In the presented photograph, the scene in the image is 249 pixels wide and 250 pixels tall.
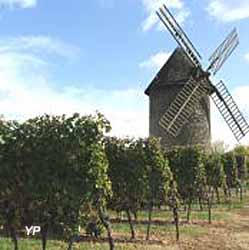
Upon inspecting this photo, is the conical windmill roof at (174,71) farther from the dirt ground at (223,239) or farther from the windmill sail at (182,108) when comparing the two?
the dirt ground at (223,239)

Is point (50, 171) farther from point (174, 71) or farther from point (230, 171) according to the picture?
point (174, 71)

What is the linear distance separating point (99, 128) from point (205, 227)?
48.6 feet

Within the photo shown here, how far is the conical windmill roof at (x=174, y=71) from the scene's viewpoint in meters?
50.8

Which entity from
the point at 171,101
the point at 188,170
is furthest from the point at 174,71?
the point at 188,170

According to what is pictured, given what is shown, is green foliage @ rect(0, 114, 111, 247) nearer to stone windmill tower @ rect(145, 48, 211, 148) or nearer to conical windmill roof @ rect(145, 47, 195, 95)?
stone windmill tower @ rect(145, 48, 211, 148)

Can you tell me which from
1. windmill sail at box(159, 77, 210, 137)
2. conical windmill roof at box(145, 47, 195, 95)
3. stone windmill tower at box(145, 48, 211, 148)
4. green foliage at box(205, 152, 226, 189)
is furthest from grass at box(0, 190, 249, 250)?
conical windmill roof at box(145, 47, 195, 95)

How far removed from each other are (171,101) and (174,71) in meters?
3.18

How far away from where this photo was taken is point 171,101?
50.1 m

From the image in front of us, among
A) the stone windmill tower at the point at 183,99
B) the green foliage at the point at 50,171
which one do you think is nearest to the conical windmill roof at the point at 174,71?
the stone windmill tower at the point at 183,99

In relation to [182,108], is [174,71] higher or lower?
higher

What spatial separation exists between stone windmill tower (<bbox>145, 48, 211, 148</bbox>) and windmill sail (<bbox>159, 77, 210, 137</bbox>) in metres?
0.61

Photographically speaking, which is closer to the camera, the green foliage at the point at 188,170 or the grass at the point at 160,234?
the grass at the point at 160,234

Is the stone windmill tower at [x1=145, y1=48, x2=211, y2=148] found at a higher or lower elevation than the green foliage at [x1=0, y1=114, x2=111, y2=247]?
higher

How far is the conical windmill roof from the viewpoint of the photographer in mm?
50844
